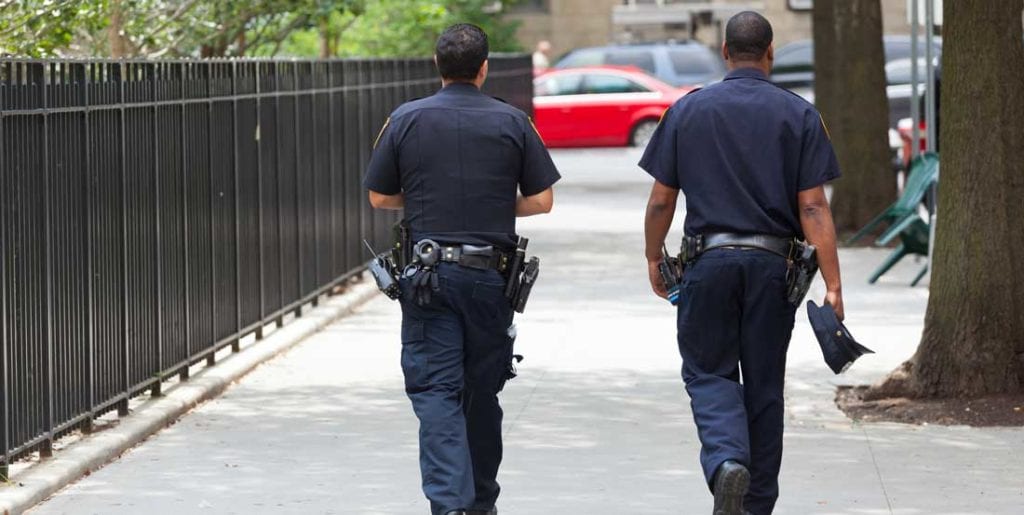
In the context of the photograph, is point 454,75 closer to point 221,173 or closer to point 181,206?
point 181,206

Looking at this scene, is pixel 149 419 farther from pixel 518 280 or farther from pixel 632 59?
pixel 632 59

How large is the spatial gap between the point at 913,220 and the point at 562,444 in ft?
23.1

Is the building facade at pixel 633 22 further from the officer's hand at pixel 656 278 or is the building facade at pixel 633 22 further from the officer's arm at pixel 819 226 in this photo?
the officer's arm at pixel 819 226

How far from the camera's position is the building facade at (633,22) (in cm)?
4822

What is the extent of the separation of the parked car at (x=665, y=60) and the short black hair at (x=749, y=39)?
96.5ft

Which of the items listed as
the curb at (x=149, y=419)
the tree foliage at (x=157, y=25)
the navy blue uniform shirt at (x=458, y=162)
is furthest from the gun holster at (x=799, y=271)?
the tree foliage at (x=157, y=25)

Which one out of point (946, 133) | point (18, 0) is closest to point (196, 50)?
point (18, 0)

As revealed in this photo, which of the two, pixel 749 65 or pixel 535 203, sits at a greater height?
pixel 749 65

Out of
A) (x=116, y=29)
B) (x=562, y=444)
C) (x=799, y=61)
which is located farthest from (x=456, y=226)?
(x=799, y=61)

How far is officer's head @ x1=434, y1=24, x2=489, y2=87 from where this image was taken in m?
7.22

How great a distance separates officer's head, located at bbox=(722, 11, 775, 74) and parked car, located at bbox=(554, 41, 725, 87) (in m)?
29.4

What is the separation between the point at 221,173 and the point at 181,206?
0.99 metres

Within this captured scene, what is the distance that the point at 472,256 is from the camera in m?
7.13

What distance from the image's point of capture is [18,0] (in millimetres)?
12234
